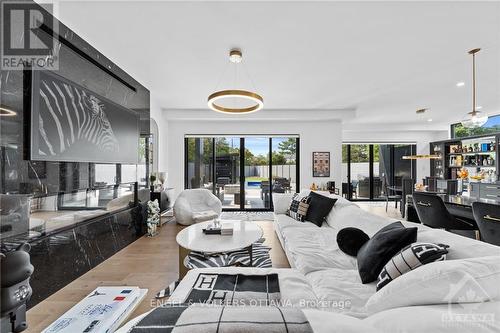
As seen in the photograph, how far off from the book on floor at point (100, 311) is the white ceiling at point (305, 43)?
265 centimetres

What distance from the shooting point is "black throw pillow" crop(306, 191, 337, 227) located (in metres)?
3.07

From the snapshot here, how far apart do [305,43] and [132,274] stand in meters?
3.38

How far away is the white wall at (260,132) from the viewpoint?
19.0 ft

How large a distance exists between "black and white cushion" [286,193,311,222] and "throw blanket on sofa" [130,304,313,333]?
2631 mm

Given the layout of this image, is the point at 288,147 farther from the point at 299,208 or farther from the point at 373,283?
the point at 373,283

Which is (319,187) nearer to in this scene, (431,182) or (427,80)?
(427,80)

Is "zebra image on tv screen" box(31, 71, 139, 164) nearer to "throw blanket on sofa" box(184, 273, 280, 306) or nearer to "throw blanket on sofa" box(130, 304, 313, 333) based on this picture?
"throw blanket on sofa" box(184, 273, 280, 306)

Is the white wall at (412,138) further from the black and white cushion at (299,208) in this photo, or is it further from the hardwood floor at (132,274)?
the hardwood floor at (132,274)

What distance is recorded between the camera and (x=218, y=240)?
2387mm

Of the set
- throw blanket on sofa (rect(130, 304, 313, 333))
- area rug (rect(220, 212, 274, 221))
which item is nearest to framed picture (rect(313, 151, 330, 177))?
area rug (rect(220, 212, 274, 221))

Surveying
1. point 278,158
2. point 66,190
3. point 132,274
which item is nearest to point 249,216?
point 278,158

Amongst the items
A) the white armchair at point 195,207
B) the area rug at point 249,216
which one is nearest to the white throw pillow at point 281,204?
the white armchair at point 195,207

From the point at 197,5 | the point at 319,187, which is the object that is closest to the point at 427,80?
the point at 319,187

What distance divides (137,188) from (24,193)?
1.97 meters
